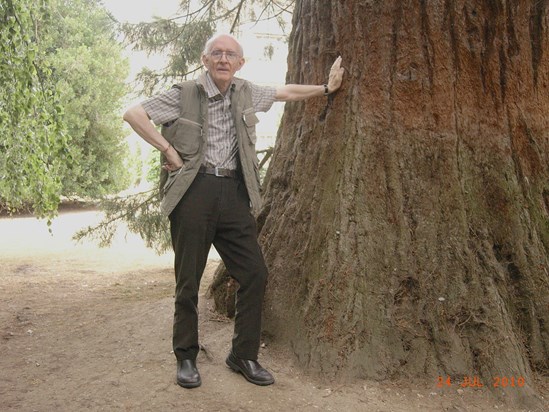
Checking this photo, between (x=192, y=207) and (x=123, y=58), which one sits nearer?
(x=192, y=207)

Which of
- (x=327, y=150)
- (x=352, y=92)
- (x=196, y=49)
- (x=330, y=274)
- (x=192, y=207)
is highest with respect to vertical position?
(x=196, y=49)

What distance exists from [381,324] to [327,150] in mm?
1103

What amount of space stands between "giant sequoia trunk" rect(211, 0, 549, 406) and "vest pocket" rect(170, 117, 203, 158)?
941 mm

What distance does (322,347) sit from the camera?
3.66 m


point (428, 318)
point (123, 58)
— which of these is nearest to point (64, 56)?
point (123, 58)

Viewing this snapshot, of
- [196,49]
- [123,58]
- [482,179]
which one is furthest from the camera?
[123,58]

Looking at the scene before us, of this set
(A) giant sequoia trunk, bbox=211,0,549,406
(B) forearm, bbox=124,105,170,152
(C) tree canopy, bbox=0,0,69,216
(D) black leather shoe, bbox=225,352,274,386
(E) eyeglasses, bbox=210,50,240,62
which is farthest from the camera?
(C) tree canopy, bbox=0,0,69,216

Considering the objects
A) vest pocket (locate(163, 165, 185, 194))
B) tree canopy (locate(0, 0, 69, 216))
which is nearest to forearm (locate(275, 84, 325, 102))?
vest pocket (locate(163, 165, 185, 194))

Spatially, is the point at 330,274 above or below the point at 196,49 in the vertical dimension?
below

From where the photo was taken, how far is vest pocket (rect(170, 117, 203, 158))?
11.0 ft

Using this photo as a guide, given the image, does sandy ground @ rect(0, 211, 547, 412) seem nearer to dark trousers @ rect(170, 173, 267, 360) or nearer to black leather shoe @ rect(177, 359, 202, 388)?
black leather shoe @ rect(177, 359, 202, 388)

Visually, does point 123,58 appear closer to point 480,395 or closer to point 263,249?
point 263,249

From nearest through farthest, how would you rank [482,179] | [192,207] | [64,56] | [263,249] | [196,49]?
[192,207], [482,179], [263,249], [196,49], [64,56]
